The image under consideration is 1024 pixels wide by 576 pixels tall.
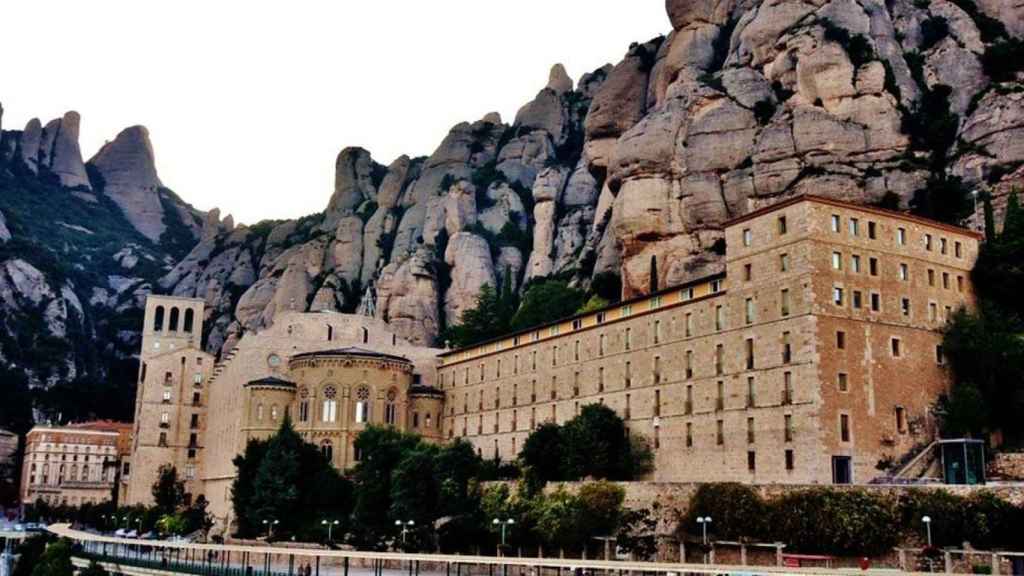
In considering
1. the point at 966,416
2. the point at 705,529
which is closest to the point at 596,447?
the point at 705,529

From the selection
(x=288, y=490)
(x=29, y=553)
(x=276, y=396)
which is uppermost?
(x=276, y=396)

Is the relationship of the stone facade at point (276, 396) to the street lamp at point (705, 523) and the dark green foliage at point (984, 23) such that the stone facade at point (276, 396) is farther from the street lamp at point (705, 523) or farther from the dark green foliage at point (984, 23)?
the dark green foliage at point (984, 23)

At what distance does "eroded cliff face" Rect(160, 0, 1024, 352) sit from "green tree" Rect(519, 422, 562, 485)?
19985mm

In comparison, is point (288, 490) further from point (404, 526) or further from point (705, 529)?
point (705, 529)

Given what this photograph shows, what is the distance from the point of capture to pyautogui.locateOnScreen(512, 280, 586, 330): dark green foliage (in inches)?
3735

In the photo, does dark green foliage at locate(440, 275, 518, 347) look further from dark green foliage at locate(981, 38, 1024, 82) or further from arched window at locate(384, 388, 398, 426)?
dark green foliage at locate(981, 38, 1024, 82)

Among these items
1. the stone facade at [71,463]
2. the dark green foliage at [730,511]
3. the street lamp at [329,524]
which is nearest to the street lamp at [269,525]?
the street lamp at [329,524]

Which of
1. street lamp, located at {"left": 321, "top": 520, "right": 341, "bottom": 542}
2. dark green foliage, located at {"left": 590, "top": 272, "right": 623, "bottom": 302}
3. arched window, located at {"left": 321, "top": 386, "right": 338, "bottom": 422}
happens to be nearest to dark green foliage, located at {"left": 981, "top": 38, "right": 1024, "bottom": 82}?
dark green foliage, located at {"left": 590, "top": 272, "right": 623, "bottom": 302}

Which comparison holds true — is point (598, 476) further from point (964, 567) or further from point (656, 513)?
point (964, 567)

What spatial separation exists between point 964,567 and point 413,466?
37438 millimetres

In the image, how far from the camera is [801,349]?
54406mm

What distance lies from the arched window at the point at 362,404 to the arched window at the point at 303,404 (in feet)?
13.9

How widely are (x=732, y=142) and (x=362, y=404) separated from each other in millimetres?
37961

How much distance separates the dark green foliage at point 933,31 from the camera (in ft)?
281
